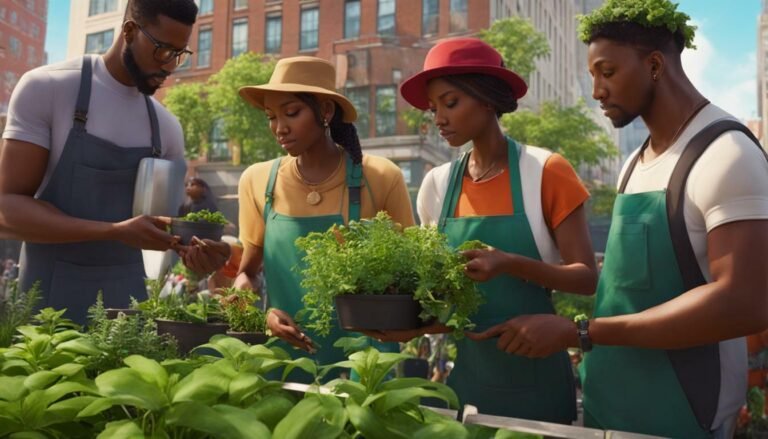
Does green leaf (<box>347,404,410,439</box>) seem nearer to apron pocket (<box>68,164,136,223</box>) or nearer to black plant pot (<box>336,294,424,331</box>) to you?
black plant pot (<box>336,294,424,331</box>)

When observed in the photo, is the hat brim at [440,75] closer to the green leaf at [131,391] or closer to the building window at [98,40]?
the green leaf at [131,391]

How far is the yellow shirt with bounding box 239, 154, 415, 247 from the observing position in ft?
8.54

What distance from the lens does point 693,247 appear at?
1739 mm

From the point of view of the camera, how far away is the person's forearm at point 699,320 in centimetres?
158

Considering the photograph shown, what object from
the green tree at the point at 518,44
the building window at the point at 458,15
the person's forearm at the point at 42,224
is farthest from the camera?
the building window at the point at 458,15

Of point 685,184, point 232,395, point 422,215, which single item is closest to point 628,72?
point 685,184

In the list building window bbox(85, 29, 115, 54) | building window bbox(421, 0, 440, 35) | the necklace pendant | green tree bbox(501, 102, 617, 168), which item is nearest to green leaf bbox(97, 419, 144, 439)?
the necklace pendant

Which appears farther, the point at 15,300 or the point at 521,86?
the point at 521,86

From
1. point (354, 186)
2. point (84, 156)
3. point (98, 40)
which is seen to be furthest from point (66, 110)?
point (98, 40)

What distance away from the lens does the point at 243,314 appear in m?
2.07

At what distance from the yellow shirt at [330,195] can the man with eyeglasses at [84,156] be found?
1.48 feet

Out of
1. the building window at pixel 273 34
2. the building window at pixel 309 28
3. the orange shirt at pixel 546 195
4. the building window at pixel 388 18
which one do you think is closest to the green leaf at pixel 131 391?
the orange shirt at pixel 546 195

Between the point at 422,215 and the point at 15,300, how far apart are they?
142 centimetres

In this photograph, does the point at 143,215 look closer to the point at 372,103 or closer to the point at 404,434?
the point at 404,434
